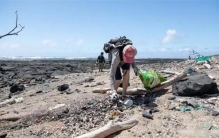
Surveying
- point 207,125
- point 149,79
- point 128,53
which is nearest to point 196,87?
point 149,79

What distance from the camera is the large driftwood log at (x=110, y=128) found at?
13.4ft

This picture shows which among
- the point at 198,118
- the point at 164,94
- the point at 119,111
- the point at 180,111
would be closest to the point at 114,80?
the point at 119,111

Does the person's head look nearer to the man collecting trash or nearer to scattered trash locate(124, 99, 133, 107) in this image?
the man collecting trash

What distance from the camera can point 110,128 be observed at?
14.1 feet

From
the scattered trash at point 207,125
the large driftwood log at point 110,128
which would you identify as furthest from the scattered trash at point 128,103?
the scattered trash at point 207,125

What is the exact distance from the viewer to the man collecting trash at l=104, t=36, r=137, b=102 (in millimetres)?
5570

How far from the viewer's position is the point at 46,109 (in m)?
5.93

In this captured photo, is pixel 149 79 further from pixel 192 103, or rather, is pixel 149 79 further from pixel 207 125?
pixel 207 125

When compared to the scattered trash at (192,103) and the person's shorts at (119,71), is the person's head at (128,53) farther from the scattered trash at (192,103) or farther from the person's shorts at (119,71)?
the scattered trash at (192,103)

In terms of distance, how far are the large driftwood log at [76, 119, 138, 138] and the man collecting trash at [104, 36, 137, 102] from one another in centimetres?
97

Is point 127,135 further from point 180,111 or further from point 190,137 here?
point 180,111

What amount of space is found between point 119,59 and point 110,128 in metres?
2.03

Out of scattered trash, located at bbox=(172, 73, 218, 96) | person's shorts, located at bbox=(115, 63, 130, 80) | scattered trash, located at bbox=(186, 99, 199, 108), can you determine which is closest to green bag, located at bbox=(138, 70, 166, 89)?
person's shorts, located at bbox=(115, 63, 130, 80)

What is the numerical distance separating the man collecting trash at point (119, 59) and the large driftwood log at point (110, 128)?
968mm
